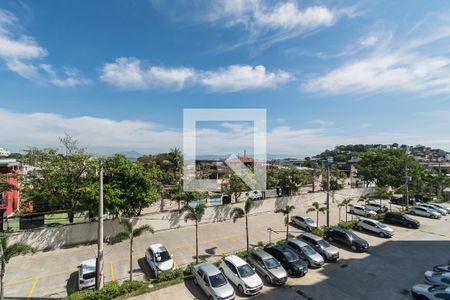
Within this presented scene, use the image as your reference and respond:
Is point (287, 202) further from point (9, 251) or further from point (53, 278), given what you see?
point (9, 251)

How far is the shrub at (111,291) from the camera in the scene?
1152 cm

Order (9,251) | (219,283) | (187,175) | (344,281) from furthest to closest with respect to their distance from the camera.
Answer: (187,175) → (344,281) → (219,283) → (9,251)

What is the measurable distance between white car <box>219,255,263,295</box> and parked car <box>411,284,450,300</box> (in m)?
7.84

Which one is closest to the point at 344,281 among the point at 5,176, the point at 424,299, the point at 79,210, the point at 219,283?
the point at 424,299

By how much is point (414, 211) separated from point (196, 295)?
3239 centimetres

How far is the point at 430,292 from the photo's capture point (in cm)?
1163

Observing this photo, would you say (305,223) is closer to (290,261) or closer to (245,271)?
(290,261)

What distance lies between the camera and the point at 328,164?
76.0 feet

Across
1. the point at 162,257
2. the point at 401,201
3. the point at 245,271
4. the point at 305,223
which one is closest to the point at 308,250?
the point at 245,271

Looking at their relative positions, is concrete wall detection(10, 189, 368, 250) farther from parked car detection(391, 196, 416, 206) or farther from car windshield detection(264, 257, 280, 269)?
parked car detection(391, 196, 416, 206)

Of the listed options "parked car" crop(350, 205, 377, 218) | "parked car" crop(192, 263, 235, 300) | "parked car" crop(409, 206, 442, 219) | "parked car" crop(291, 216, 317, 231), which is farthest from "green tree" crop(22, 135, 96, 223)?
"parked car" crop(409, 206, 442, 219)

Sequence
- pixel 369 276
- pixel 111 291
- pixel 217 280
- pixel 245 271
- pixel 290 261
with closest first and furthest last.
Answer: pixel 111 291 < pixel 217 280 < pixel 245 271 < pixel 369 276 < pixel 290 261

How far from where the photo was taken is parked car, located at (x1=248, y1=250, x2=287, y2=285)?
1371 cm

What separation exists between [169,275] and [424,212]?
33.0 m
